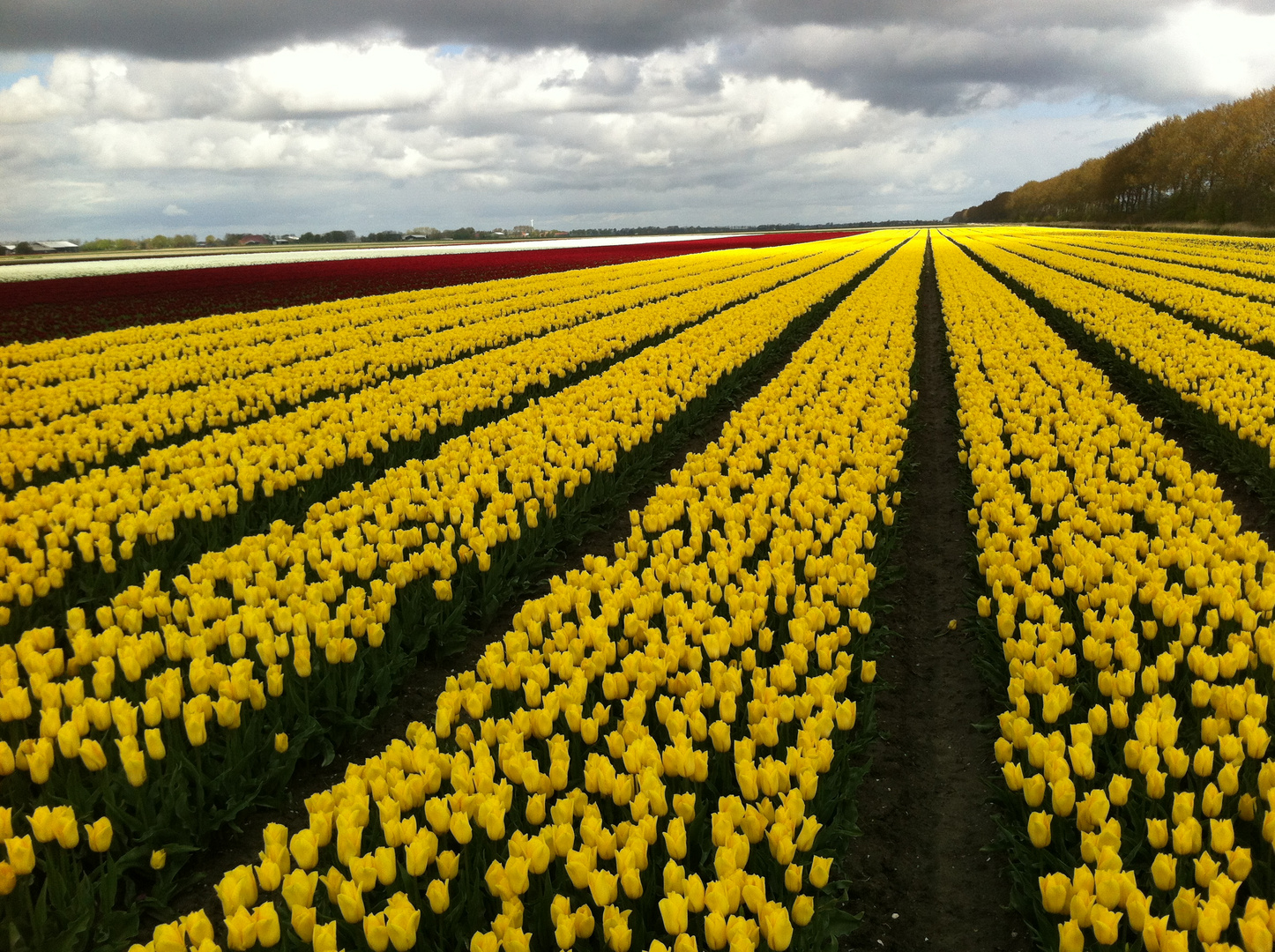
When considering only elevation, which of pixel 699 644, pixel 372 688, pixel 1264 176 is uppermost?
pixel 1264 176

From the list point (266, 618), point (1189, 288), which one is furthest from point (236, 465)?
point (1189, 288)

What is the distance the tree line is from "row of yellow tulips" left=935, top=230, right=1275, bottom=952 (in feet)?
276

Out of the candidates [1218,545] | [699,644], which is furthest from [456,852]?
[1218,545]

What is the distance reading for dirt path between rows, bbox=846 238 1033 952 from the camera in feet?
11.5

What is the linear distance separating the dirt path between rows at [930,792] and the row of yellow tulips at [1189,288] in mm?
12069

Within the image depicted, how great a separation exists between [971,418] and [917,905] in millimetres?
6926

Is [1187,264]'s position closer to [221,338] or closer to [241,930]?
[221,338]

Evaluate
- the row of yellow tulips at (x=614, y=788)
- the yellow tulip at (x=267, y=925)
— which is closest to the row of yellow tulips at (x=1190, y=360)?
the row of yellow tulips at (x=614, y=788)

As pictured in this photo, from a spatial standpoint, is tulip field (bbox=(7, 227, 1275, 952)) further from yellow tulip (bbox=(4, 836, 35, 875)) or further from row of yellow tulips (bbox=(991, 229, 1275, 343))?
row of yellow tulips (bbox=(991, 229, 1275, 343))

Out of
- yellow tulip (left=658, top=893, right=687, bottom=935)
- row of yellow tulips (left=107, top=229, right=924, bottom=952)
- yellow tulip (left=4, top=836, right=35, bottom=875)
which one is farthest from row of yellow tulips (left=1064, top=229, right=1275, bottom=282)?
yellow tulip (left=4, top=836, right=35, bottom=875)

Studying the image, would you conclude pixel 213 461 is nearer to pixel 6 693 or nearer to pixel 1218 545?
pixel 6 693

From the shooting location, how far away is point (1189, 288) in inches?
826

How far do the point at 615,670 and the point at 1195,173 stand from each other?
11048 cm

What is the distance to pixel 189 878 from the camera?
12.3 ft
